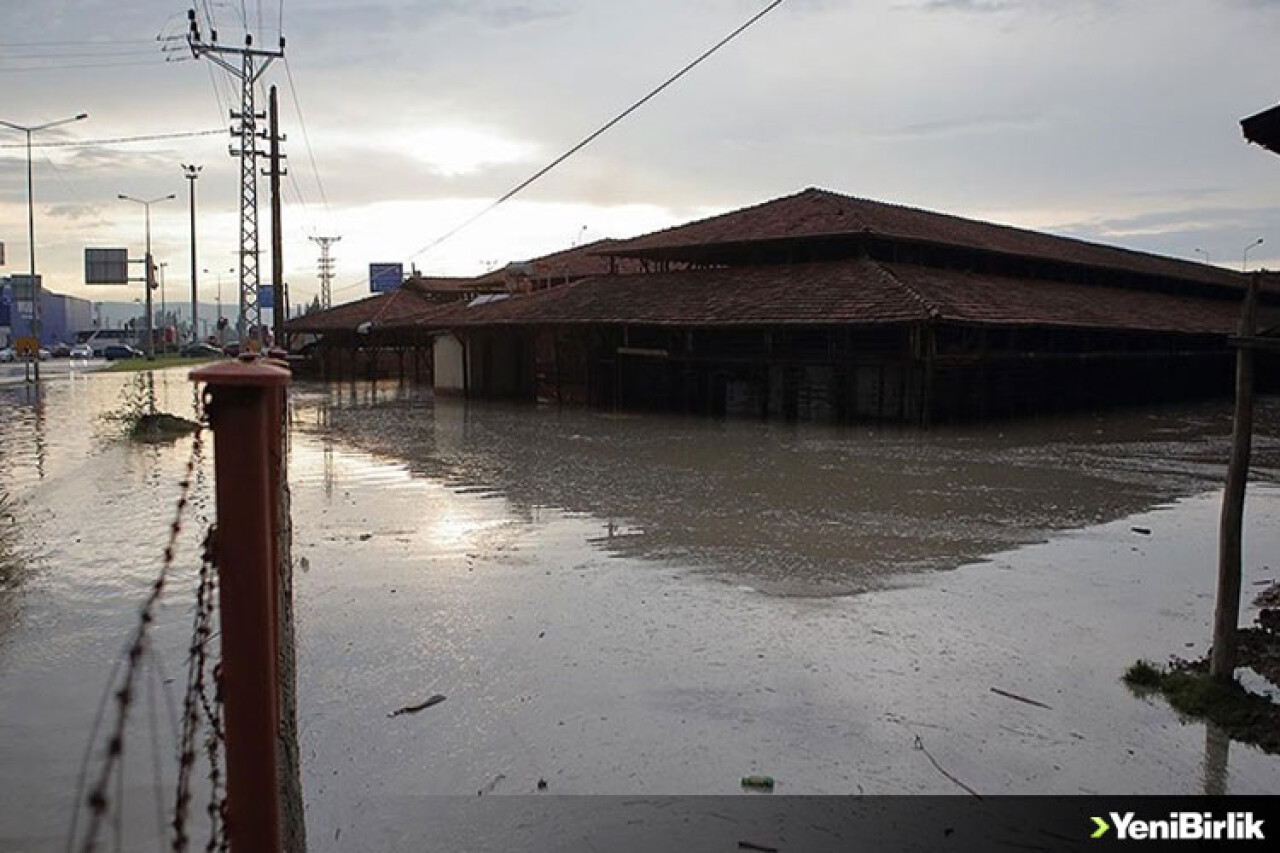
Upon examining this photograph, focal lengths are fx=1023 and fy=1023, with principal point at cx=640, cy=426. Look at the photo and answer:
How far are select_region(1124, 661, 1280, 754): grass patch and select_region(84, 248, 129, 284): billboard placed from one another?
71543 millimetres

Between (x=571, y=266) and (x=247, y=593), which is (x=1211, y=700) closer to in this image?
(x=247, y=593)

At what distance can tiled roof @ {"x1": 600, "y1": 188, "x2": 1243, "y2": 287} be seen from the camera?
27.1m

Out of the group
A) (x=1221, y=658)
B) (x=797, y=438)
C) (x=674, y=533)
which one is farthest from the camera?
(x=797, y=438)

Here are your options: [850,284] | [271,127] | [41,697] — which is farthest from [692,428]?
[41,697]

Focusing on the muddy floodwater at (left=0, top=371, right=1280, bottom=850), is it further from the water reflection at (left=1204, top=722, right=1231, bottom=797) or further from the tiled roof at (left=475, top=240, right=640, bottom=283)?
the tiled roof at (left=475, top=240, right=640, bottom=283)

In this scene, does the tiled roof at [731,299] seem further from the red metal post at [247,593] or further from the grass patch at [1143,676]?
the red metal post at [247,593]

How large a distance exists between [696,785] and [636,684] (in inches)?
56.0

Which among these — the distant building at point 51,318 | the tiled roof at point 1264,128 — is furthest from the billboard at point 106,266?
the tiled roof at point 1264,128

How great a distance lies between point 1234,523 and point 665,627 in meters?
3.87

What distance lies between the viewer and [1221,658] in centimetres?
622

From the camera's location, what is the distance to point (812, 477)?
15.4 m

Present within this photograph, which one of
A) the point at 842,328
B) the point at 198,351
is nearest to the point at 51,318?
the point at 198,351

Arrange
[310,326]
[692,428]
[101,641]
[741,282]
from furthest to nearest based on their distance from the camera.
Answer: [310,326]
[741,282]
[692,428]
[101,641]

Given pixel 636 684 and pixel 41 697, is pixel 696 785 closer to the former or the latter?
pixel 636 684
